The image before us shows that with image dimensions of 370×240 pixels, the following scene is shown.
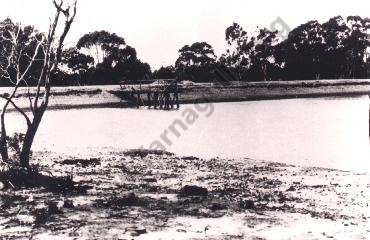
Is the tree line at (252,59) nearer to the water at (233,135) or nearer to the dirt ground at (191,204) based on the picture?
the water at (233,135)

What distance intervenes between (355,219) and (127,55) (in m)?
52.8

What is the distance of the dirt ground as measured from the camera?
26.6 feet

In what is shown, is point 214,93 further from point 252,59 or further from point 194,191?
point 194,191

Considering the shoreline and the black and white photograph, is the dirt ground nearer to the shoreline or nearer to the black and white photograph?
the black and white photograph

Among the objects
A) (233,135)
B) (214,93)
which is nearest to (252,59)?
(214,93)

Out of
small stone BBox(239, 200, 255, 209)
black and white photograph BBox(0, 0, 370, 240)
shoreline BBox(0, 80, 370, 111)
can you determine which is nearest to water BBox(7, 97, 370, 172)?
black and white photograph BBox(0, 0, 370, 240)

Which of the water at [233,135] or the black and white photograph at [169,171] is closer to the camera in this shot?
the black and white photograph at [169,171]

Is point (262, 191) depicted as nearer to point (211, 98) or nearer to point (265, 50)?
point (211, 98)

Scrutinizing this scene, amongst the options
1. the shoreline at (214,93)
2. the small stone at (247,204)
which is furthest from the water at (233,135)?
the shoreline at (214,93)

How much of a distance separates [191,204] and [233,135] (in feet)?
43.5

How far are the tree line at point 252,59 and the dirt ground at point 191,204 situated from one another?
40003mm

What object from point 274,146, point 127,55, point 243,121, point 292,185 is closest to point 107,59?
point 127,55

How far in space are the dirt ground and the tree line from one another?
4000 centimetres

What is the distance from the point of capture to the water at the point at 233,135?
17.5 m
